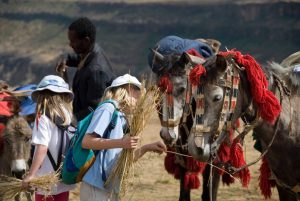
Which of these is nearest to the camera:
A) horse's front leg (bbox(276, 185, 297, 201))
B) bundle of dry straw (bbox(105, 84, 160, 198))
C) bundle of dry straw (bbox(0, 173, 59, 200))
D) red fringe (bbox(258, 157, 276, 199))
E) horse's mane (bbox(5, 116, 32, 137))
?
bundle of dry straw (bbox(105, 84, 160, 198))

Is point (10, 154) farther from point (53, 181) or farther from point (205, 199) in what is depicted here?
point (205, 199)

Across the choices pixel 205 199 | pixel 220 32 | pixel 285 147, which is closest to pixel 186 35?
pixel 220 32

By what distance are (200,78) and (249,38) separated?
33.5 metres

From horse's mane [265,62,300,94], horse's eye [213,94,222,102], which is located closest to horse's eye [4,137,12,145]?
horse's eye [213,94,222,102]

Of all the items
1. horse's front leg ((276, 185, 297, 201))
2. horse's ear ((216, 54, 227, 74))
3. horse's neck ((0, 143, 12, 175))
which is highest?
horse's ear ((216, 54, 227, 74))

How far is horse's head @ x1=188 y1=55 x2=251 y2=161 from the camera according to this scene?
593cm

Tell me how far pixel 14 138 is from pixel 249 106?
2.67 meters

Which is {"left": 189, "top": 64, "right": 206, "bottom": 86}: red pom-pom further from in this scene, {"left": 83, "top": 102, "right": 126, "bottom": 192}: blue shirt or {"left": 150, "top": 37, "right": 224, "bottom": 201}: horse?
{"left": 150, "top": 37, "right": 224, "bottom": 201}: horse

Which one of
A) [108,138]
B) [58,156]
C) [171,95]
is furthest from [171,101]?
[108,138]

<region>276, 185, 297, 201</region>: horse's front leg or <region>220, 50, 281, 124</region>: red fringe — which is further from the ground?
<region>220, 50, 281, 124</region>: red fringe

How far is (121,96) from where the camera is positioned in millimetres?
5789

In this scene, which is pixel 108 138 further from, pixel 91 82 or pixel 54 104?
pixel 91 82

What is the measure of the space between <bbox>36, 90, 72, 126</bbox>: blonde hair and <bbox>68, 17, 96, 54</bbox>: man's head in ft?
3.10

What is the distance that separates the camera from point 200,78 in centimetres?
602
